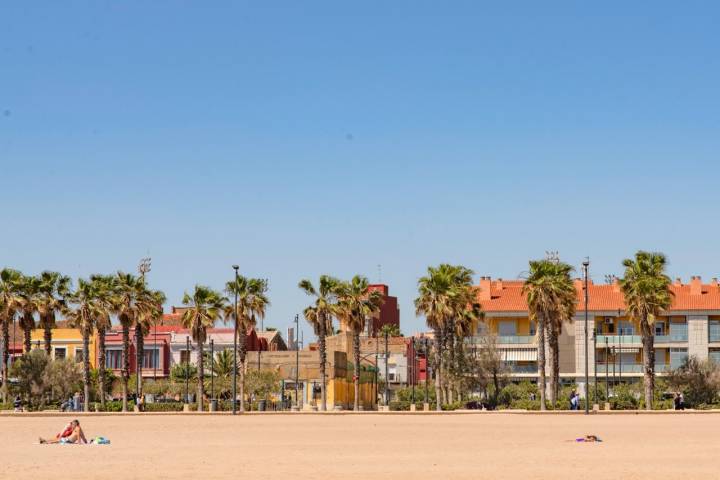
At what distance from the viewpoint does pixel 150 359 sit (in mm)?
127500

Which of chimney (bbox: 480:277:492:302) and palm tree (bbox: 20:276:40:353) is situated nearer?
palm tree (bbox: 20:276:40:353)

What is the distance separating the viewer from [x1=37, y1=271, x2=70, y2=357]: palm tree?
91.2 m

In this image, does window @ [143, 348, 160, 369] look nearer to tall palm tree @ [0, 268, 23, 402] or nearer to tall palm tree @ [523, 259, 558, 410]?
tall palm tree @ [0, 268, 23, 402]

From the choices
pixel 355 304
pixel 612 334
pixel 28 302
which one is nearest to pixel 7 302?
pixel 28 302

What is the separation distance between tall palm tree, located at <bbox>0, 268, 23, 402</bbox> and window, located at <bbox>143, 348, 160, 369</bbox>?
3589 centimetres

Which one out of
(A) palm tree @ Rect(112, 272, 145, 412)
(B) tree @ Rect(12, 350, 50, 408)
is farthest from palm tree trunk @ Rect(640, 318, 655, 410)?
(B) tree @ Rect(12, 350, 50, 408)

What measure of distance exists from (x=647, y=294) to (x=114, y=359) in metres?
60.7

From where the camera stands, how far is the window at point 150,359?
12600 centimetres

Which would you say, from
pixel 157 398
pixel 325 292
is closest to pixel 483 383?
pixel 325 292

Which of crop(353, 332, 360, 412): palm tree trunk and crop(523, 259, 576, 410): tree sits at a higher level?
crop(523, 259, 576, 410): tree
